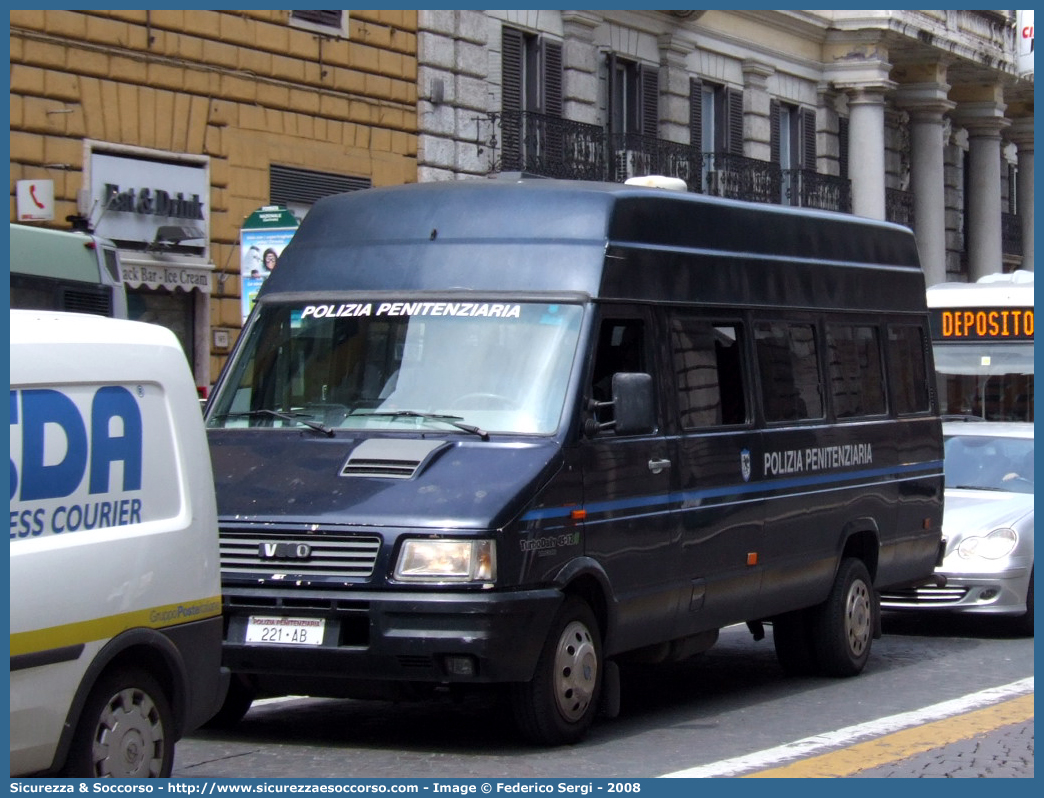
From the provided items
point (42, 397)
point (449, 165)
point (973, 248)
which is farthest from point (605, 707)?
point (973, 248)

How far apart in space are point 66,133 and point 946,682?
11.8 meters

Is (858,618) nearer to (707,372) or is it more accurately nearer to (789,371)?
(789,371)

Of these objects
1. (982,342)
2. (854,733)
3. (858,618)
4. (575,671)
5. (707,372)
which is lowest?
(854,733)

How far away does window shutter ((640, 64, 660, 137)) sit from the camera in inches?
1193

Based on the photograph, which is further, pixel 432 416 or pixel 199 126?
pixel 199 126

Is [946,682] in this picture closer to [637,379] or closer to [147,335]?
[637,379]

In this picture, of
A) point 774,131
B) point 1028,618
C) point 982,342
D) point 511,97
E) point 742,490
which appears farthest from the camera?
point 774,131

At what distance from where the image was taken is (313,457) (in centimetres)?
877

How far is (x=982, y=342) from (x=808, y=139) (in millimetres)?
14115

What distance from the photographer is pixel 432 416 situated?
349 inches

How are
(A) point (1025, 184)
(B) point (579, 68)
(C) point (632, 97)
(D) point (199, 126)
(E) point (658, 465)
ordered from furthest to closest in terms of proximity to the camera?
(A) point (1025, 184) < (C) point (632, 97) < (B) point (579, 68) < (D) point (199, 126) < (E) point (658, 465)

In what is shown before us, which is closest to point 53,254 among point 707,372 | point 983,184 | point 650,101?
point 707,372

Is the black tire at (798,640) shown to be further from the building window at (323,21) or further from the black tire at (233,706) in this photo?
the building window at (323,21)

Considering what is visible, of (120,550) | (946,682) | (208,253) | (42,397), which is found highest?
(208,253)
